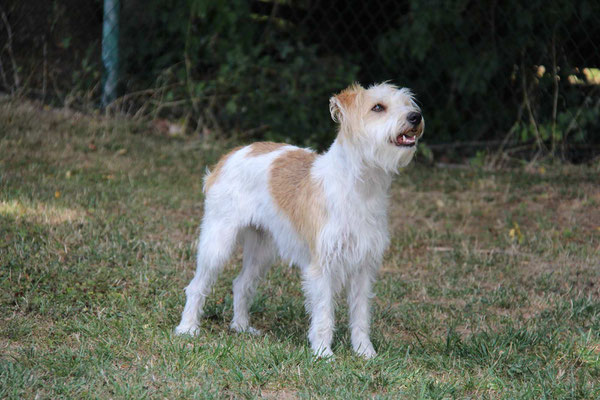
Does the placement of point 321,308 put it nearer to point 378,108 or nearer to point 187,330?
point 187,330

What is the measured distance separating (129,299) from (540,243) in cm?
330

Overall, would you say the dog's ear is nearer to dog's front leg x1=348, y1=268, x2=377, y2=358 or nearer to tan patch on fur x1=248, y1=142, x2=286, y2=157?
tan patch on fur x1=248, y1=142, x2=286, y2=157

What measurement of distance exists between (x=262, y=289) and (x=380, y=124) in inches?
70.0

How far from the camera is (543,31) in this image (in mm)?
8547

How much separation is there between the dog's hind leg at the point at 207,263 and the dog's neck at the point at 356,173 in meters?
0.76

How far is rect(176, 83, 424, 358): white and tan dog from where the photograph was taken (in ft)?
12.6

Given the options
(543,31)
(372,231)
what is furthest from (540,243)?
(543,31)

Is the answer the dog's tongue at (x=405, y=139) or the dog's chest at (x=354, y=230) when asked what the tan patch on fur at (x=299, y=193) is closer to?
the dog's chest at (x=354, y=230)

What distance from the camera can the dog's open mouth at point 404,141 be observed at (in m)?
3.74

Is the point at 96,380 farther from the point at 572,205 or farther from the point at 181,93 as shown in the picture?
the point at 181,93

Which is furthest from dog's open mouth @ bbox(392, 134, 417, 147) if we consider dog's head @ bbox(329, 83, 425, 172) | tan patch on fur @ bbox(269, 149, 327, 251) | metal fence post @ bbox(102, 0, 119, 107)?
metal fence post @ bbox(102, 0, 119, 107)

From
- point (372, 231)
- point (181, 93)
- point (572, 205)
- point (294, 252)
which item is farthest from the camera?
point (181, 93)

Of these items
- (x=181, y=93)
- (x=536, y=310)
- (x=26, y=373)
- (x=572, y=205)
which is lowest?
(x=181, y=93)

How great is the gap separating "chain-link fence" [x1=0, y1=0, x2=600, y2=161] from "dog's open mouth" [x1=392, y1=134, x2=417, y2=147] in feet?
16.7
